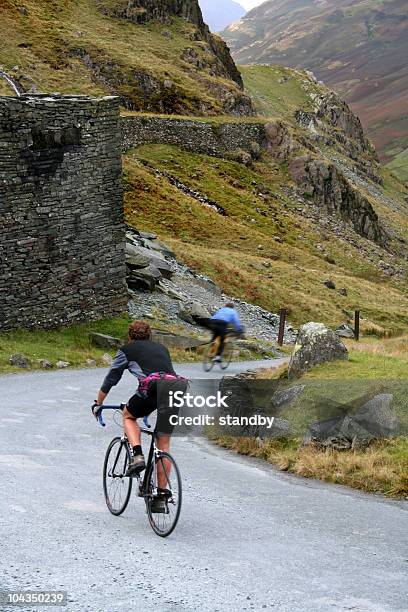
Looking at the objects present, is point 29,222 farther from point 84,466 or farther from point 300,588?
point 300,588

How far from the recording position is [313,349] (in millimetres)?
17734

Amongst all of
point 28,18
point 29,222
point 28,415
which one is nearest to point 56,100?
point 29,222

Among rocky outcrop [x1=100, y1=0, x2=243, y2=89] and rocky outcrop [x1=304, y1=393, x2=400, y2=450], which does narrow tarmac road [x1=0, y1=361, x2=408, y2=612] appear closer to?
rocky outcrop [x1=304, y1=393, x2=400, y2=450]

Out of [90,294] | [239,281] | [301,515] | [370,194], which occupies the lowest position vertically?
[370,194]

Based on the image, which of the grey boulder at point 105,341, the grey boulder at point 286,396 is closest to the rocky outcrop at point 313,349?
the grey boulder at point 286,396

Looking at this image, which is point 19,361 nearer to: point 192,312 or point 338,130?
point 192,312

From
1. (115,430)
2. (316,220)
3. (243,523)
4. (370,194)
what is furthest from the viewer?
(370,194)

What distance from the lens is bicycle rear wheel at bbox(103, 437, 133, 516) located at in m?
9.97

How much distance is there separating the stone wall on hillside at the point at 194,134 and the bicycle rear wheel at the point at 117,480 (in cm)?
5848

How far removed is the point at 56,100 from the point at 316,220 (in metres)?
46.6

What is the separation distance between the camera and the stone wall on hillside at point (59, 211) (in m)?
26.1

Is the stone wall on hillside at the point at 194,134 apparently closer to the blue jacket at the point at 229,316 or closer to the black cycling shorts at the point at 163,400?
the blue jacket at the point at 229,316

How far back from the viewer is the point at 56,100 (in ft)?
88.4

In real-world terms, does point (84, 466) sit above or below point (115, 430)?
above
